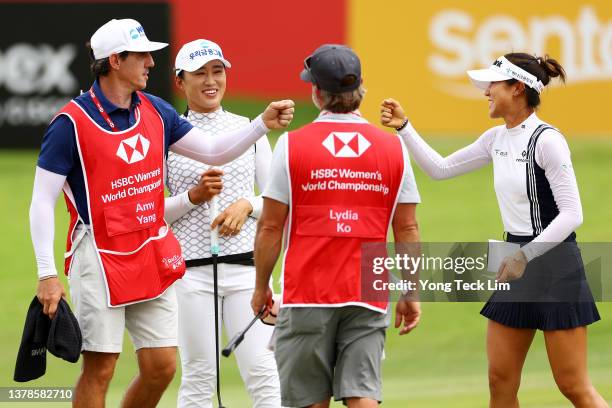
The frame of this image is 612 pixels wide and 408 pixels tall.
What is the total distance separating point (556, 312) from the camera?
20.3 ft

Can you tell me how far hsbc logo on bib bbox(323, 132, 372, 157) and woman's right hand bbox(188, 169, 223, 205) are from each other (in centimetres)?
124

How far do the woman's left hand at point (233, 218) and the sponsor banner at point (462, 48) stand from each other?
317 inches

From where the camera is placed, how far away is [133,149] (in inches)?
A: 241

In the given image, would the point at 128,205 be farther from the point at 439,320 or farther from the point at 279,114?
the point at 439,320

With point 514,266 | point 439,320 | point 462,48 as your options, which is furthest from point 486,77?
point 462,48

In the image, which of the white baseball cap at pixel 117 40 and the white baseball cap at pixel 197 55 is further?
the white baseball cap at pixel 197 55

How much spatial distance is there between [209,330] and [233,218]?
0.57 m

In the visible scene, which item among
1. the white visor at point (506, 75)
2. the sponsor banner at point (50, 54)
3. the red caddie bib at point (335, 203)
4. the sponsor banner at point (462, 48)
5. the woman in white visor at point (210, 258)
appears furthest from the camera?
the sponsor banner at point (50, 54)

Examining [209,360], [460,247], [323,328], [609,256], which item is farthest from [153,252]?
[609,256]

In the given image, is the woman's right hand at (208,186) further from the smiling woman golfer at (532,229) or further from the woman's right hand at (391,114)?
the smiling woman golfer at (532,229)

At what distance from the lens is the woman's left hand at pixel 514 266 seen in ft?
20.1

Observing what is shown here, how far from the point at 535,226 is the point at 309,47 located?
9.56 metres

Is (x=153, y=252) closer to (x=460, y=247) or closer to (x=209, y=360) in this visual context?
(x=209, y=360)

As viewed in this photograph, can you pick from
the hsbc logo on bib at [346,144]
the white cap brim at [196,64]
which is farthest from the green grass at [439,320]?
the hsbc logo on bib at [346,144]
